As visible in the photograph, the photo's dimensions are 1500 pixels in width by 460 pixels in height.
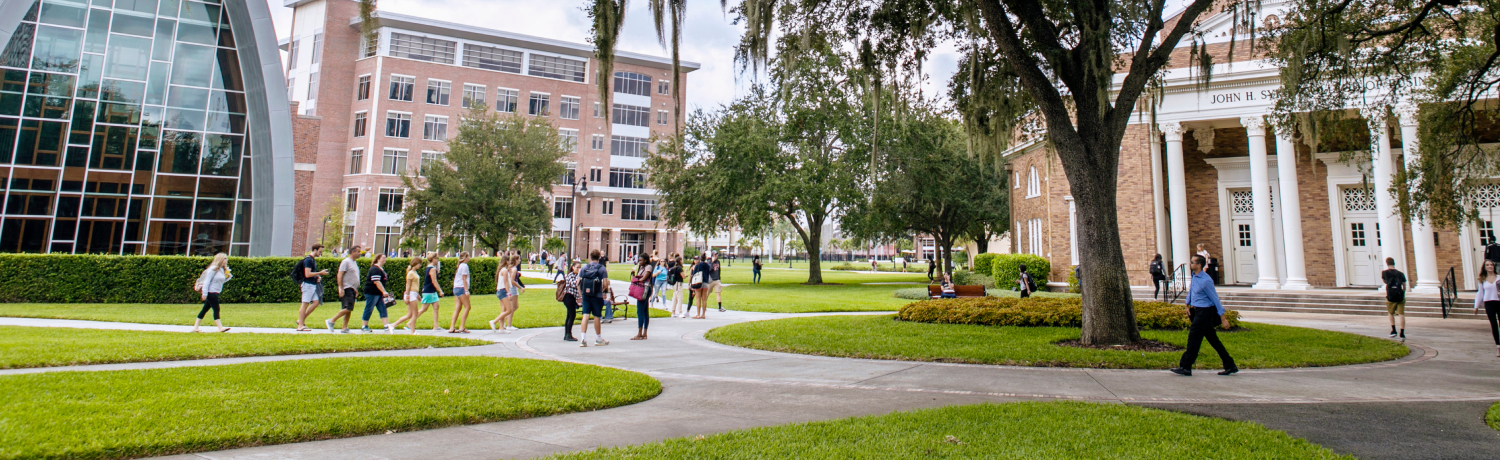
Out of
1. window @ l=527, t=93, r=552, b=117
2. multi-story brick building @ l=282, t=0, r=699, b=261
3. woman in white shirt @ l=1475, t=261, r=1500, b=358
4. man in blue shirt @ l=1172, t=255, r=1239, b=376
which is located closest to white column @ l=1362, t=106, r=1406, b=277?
woman in white shirt @ l=1475, t=261, r=1500, b=358

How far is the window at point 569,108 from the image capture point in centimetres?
6022

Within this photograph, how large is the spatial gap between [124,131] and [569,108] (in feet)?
116

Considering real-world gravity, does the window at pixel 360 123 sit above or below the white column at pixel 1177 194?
above

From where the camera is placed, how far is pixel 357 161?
53.1 m

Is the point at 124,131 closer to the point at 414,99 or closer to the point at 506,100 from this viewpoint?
the point at 414,99

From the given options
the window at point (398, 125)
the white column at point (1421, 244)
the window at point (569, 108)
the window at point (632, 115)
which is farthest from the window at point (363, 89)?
the white column at point (1421, 244)

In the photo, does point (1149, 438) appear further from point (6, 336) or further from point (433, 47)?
point (433, 47)

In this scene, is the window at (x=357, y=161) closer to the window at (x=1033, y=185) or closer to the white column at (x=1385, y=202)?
the window at (x=1033, y=185)

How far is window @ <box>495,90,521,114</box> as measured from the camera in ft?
188

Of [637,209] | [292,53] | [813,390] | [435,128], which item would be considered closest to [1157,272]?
[813,390]

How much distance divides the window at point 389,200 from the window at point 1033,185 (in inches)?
1774

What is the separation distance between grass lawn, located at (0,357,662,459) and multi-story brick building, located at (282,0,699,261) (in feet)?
138

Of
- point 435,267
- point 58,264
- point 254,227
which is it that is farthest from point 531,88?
point 435,267

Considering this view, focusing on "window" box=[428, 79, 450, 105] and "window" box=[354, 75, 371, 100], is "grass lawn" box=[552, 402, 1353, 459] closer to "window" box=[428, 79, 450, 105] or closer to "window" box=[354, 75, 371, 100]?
"window" box=[428, 79, 450, 105]
